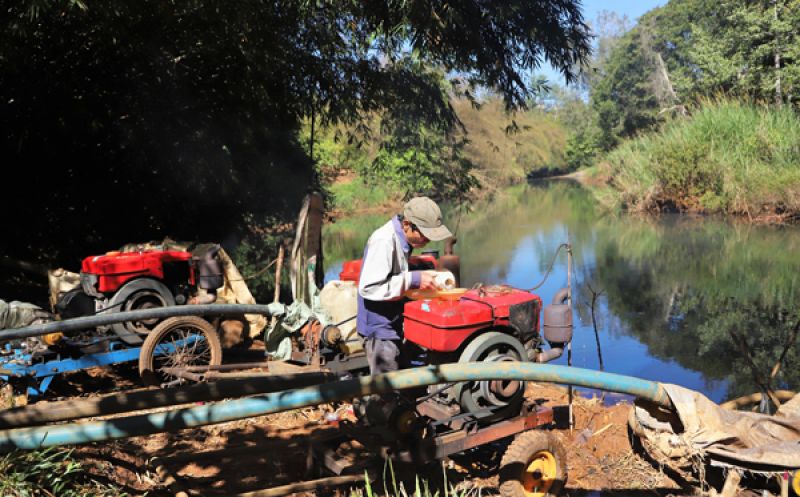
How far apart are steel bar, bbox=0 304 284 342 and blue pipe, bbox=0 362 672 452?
1570 millimetres

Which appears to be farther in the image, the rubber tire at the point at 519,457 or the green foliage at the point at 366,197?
the green foliage at the point at 366,197

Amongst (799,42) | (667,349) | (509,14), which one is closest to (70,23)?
(509,14)

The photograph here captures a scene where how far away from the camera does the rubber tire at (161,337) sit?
5430 millimetres

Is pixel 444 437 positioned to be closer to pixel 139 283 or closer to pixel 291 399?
pixel 291 399

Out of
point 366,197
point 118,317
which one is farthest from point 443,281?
point 366,197

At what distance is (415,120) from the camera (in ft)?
32.1

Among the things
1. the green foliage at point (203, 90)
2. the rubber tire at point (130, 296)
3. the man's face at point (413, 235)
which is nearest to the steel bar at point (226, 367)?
the rubber tire at point (130, 296)

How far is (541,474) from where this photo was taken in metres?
3.99

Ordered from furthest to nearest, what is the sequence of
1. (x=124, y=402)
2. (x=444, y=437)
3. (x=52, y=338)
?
(x=52, y=338)
(x=444, y=437)
(x=124, y=402)

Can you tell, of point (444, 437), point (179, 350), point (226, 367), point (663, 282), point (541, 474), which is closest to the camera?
point (444, 437)

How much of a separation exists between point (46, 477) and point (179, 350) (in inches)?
116

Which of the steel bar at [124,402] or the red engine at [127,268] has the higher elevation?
the red engine at [127,268]

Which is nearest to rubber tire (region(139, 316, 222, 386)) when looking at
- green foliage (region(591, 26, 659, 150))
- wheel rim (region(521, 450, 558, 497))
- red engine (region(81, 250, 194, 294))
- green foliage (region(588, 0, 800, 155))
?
red engine (region(81, 250, 194, 294))

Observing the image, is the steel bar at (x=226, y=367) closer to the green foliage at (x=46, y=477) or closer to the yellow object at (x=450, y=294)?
the yellow object at (x=450, y=294)
